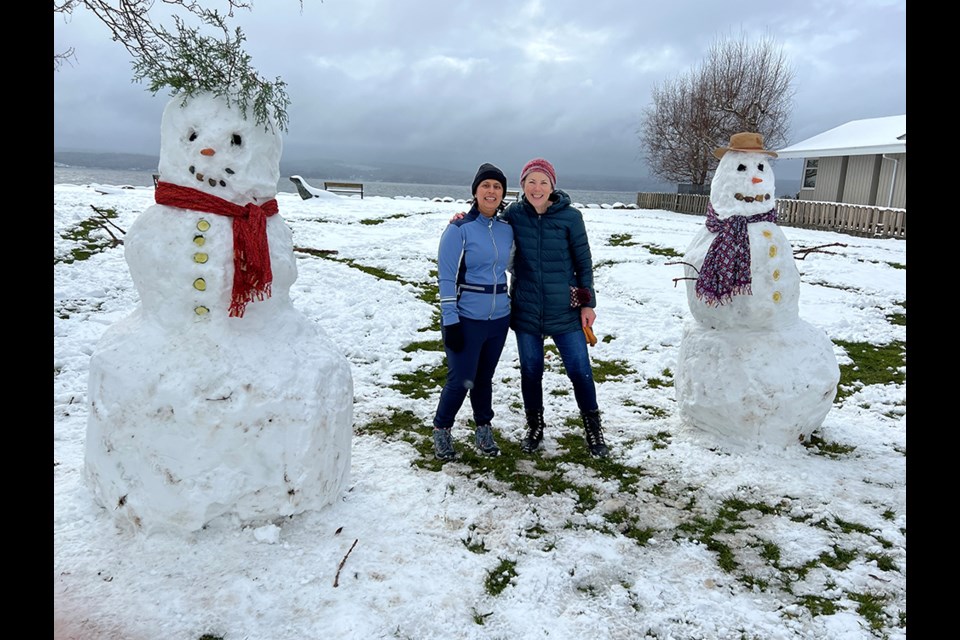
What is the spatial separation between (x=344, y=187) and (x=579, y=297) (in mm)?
19086

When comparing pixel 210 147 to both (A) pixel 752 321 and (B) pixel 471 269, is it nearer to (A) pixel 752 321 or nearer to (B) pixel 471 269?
(B) pixel 471 269

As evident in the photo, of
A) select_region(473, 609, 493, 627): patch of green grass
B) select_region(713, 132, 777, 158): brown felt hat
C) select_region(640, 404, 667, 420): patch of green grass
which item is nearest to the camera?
select_region(473, 609, 493, 627): patch of green grass

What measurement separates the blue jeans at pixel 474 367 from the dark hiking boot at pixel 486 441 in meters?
0.05

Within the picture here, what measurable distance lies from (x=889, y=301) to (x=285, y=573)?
986 cm

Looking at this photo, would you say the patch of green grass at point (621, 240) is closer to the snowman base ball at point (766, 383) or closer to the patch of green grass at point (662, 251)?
the patch of green grass at point (662, 251)

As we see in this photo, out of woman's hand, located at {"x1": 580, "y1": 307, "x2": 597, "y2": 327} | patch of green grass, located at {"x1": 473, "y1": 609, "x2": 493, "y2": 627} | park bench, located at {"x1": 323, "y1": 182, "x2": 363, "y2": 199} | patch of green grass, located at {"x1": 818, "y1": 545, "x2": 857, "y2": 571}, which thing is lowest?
patch of green grass, located at {"x1": 473, "y1": 609, "x2": 493, "y2": 627}

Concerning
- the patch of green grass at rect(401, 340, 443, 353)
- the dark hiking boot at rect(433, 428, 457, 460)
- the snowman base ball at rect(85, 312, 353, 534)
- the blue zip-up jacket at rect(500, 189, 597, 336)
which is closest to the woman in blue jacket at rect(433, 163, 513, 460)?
the blue zip-up jacket at rect(500, 189, 597, 336)

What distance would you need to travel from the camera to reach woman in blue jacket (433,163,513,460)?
3695 mm

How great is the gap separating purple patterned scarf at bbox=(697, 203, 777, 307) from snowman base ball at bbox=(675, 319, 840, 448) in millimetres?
375

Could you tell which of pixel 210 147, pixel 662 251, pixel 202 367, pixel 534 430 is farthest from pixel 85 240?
pixel 662 251

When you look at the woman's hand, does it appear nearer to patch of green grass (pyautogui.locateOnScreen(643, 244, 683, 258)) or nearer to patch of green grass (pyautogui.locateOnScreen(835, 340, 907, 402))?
patch of green grass (pyautogui.locateOnScreen(835, 340, 907, 402))

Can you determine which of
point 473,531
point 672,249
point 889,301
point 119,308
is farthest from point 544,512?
point 672,249

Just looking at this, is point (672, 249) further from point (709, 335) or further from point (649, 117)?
point (649, 117)

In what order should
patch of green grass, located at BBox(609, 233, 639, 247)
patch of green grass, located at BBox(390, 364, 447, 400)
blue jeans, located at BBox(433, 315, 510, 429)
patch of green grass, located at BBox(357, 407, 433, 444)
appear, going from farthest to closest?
patch of green grass, located at BBox(609, 233, 639, 247) → patch of green grass, located at BBox(390, 364, 447, 400) → patch of green grass, located at BBox(357, 407, 433, 444) → blue jeans, located at BBox(433, 315, 510, 429)
